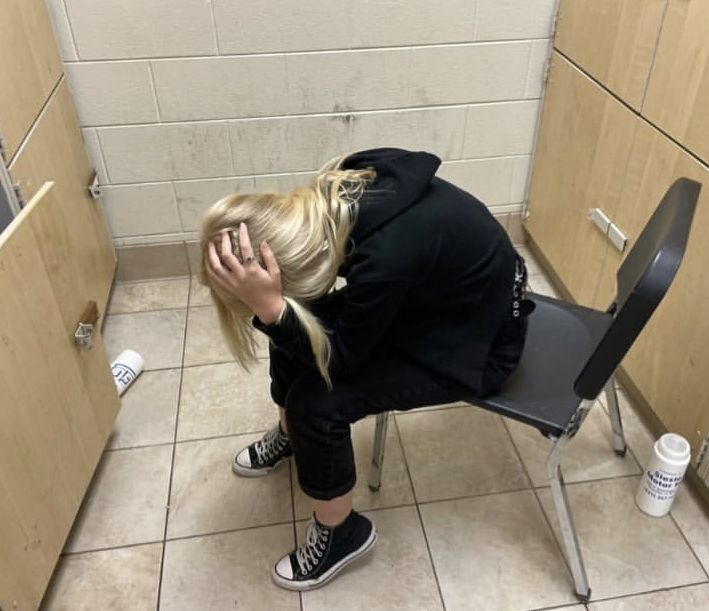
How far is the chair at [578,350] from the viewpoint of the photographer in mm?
965

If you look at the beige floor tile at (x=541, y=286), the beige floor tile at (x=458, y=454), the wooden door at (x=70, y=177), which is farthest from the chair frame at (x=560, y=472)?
the wooden door at (x=70, y=177)

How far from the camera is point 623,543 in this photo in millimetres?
1441

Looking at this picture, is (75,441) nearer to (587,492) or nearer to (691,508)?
(587,492)

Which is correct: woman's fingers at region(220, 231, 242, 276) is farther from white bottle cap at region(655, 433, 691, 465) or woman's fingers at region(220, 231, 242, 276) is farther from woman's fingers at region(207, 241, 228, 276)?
white bottle cap at region(655, 433, 691, 465)

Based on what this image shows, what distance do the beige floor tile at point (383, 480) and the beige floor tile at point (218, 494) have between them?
0.04 metres

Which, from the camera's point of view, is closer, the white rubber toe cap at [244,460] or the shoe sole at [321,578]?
the shoe sole at [321,578]

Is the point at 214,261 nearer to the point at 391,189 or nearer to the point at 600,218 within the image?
the point at 391,189

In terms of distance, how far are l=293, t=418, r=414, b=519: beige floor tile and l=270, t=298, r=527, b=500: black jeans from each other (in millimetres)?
325

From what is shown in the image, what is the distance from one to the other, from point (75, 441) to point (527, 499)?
1.03 metres

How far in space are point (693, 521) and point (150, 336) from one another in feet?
5.17

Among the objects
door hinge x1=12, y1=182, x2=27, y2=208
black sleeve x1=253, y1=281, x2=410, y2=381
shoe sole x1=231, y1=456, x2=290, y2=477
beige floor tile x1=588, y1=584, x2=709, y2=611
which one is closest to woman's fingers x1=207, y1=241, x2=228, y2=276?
black sleeve x1=253, y1=281, x2=410, y2=381

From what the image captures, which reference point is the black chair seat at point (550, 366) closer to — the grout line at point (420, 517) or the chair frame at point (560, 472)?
the chair frame at point (560, 472)

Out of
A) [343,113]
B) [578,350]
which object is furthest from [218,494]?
[343,113]

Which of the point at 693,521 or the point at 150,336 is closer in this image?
the point at 693,521
